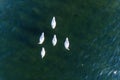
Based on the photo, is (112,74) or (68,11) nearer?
(112,74)

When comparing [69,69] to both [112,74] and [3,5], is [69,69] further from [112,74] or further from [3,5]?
[3,5]

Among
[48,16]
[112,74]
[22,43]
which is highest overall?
[48,16]

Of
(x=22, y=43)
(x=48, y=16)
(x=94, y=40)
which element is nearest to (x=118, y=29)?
(x=94, y=40)

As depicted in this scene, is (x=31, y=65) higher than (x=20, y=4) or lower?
lower

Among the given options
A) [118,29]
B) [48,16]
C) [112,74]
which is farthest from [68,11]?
[112,74]

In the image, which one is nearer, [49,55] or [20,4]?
[49,55]

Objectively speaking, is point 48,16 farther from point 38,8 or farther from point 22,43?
point 22,43
